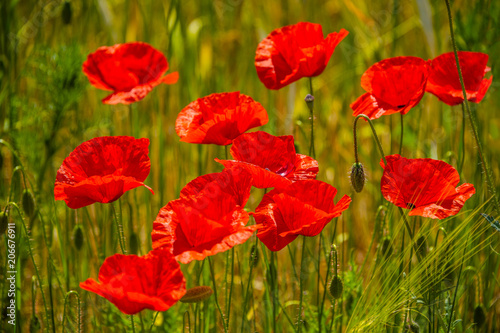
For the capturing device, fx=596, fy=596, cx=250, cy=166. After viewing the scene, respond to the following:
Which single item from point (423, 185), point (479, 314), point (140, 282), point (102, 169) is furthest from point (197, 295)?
point (479, 314)

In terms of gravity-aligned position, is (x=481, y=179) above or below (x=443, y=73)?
below

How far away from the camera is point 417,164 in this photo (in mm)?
1093

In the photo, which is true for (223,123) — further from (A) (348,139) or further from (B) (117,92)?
(A) (348,139)

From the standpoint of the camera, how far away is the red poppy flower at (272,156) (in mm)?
1086

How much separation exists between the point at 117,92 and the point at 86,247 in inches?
20.2

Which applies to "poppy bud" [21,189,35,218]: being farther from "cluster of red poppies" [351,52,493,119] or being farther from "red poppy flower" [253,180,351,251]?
"cluster of red poppies" [351,52,493,119]

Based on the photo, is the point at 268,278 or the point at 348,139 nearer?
the point at 268,278

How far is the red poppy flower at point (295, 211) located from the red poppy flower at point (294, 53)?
357mm

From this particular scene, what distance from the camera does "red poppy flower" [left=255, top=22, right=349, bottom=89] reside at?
1.28 m

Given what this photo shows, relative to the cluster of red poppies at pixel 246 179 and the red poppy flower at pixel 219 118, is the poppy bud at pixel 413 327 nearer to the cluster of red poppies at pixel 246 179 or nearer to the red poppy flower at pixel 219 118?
the cluster of red poppies at pixel 246 179

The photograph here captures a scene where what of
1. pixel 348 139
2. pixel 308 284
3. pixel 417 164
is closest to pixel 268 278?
pixel 308 284

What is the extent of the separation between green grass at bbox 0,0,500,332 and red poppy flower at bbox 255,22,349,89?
0.28m

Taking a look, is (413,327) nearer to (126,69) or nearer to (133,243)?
(133,243)

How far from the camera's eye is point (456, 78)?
1316 millimetres
